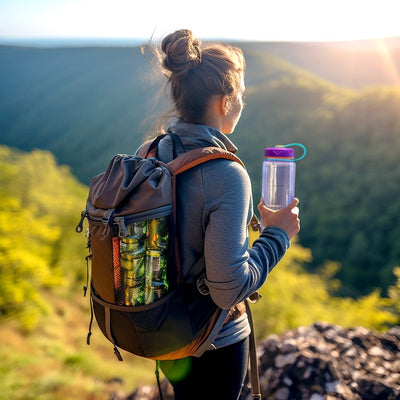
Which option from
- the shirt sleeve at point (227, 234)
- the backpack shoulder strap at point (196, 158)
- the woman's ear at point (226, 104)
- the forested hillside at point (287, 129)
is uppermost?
the forested hillside at point (287, 129)

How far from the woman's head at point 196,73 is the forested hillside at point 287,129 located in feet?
0.75

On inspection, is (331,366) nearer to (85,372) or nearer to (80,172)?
(85,372)

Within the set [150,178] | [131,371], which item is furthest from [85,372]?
[150,178]

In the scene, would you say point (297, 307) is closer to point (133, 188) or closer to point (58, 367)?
point (58, 367)

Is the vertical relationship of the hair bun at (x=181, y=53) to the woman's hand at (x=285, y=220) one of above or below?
above

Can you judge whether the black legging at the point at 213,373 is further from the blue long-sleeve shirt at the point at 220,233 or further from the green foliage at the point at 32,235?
the green foliage at the point at 32,235

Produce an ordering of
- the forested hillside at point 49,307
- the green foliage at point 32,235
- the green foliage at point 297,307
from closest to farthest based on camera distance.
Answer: the forested hillside at point 49,307
the green foliage at point 32,235
the green foliage at point 297,307

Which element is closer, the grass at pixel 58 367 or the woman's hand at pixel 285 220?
the woman's hand at pixel 285 220

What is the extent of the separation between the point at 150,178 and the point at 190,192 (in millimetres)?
99

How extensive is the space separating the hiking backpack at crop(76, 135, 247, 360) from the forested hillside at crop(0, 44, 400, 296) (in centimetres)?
49

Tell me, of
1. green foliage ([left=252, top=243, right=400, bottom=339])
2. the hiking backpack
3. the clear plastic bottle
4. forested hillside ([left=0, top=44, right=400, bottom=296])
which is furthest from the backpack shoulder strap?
green foliage ([left=252, top=243, right=400, bottom=339])

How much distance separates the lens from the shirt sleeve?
0.83 m

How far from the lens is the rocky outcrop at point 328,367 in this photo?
1845 mm

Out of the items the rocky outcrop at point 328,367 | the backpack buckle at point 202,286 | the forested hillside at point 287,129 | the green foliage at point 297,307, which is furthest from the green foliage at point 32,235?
the green foliage at point 297,307
